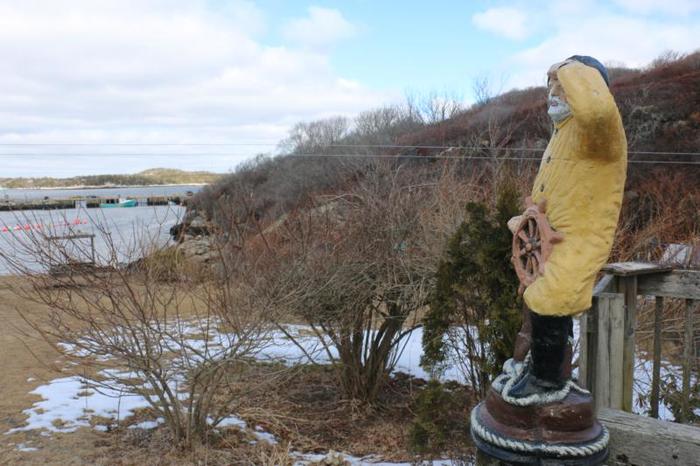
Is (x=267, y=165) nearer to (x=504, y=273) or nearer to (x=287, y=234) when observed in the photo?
(x=287, y=234)

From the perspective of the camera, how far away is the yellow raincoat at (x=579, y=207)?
7.51ft

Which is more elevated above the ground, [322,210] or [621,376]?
[322,210]

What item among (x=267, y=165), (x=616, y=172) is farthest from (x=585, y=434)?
(x=267, y=165)

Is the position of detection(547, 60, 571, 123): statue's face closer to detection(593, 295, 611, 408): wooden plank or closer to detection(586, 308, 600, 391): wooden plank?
detection(593, 295, 611, 408): wooden plank

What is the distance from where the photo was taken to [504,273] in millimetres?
3832

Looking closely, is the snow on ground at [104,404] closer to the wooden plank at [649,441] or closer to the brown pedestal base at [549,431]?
the wooden plank at [649,441]

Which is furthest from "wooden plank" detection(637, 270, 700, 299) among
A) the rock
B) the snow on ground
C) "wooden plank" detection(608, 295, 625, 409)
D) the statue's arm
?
the rock

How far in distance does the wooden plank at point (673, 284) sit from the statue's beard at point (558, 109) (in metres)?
1.54

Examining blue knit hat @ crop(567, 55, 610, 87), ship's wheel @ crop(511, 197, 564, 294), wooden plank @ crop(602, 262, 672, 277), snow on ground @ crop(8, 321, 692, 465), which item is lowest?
snow on ground @ crop(8, 321, 692, 465)

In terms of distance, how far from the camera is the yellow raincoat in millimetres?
2289

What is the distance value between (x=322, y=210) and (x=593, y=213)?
540 cm

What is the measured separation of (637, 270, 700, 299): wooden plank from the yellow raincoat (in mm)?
1350

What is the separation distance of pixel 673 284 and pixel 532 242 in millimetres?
1461

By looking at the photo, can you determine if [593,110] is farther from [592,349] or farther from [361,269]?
[361,269]
